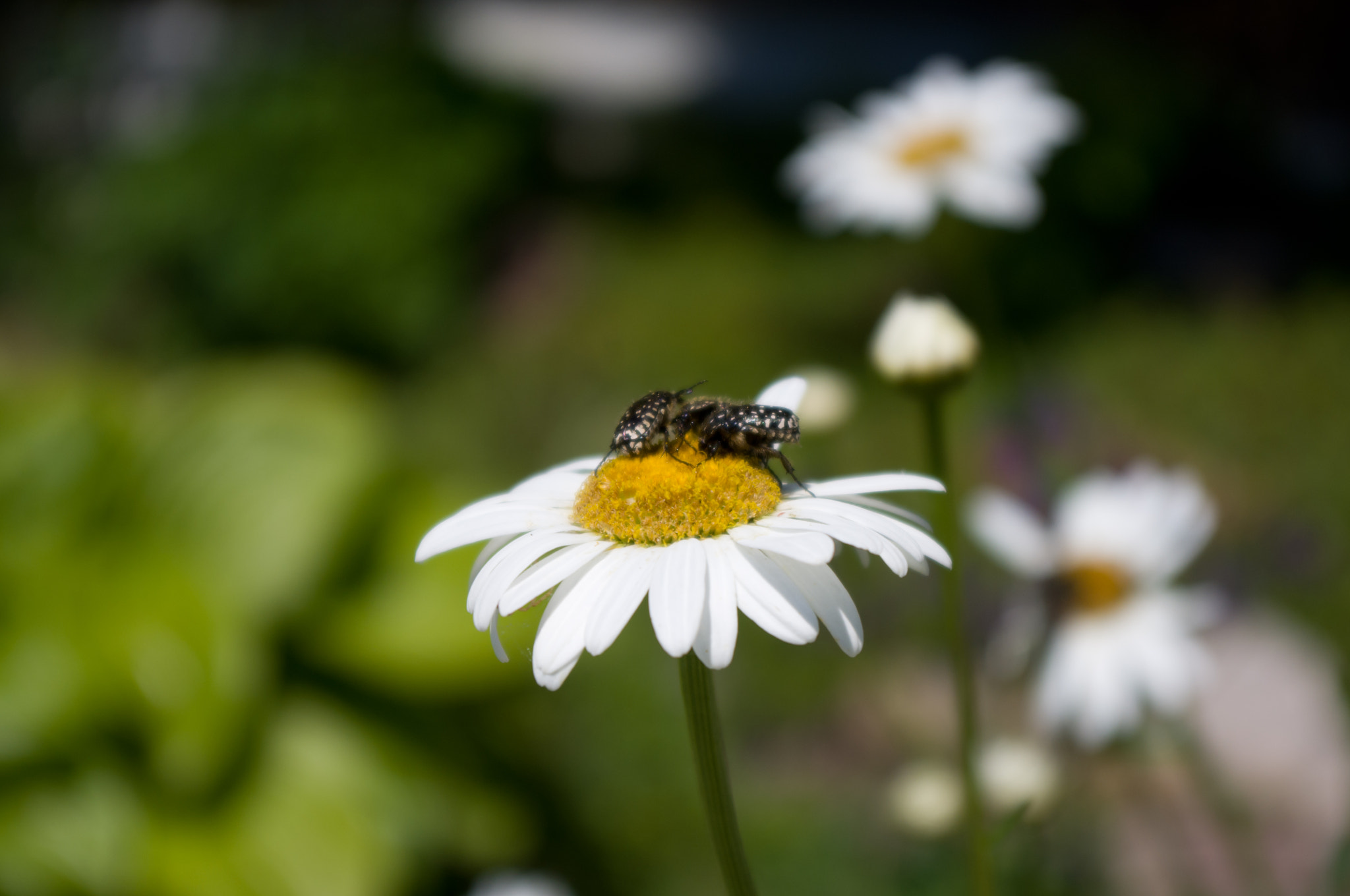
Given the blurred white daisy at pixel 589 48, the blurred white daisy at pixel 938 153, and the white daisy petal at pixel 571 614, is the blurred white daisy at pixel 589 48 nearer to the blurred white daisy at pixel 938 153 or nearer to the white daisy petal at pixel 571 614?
the blurred white daisy at pixel 938 153

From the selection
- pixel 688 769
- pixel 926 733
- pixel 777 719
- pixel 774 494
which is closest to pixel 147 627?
pixel 688 769

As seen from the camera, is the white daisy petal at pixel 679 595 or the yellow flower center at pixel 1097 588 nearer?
the white daisy petal at pixel 679 595

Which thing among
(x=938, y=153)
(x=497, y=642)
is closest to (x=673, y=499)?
(x=497, y=642)

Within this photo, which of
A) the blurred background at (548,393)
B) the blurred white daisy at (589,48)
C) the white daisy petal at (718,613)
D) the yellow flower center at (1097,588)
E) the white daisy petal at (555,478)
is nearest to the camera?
the white daisy petal at (718,613)

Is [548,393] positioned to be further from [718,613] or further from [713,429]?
[718,613]

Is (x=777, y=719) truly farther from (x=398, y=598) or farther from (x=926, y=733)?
(x=398, y=598)

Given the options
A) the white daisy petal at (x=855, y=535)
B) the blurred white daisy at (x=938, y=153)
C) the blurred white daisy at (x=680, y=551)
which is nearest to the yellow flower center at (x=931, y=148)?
the blurred white daisy at (x=938, y=153)
